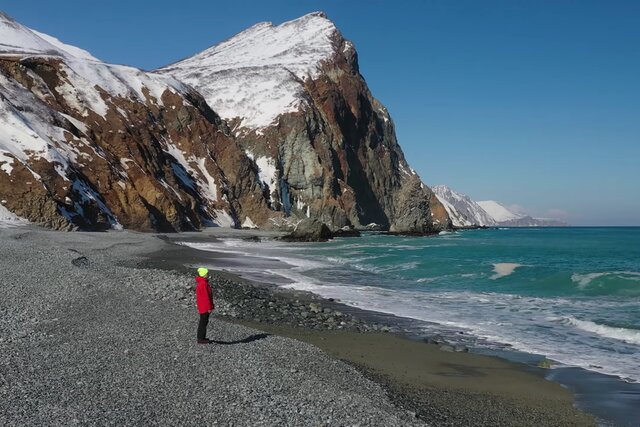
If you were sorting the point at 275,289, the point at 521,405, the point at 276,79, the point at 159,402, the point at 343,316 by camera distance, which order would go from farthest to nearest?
the point at 276,79
the point at 275,289
the point at 343,316
the point at 521,405
the point at 159,402

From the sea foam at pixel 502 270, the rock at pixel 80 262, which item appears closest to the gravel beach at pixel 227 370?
the rock at pixel 80 262

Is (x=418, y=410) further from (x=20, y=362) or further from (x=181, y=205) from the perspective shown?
(x=181, y=205)

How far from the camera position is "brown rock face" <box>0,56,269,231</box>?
163ft

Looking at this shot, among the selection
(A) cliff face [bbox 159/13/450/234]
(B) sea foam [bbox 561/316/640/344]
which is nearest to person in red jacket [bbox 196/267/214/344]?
(B) sea foam [bbox 561/316/640/344]

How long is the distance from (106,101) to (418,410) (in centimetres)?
7531

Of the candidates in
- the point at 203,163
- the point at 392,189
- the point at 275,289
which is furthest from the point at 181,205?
the point at 392,189

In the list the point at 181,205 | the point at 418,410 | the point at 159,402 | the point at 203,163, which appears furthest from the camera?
the point at 203,163

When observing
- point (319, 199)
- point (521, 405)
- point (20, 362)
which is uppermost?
point (319, 199)

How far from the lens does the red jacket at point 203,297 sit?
37.7ft

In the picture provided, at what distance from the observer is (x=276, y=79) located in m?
123

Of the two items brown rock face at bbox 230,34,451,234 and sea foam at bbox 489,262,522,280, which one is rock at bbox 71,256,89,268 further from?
brown rock face at bbox 230,34,451,234

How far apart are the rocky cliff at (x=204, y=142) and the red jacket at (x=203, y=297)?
3927 centimetres

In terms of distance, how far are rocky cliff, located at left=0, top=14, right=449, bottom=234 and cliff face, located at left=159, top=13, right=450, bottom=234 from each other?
0.31 metres

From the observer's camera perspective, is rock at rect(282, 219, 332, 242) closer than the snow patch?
Yes
